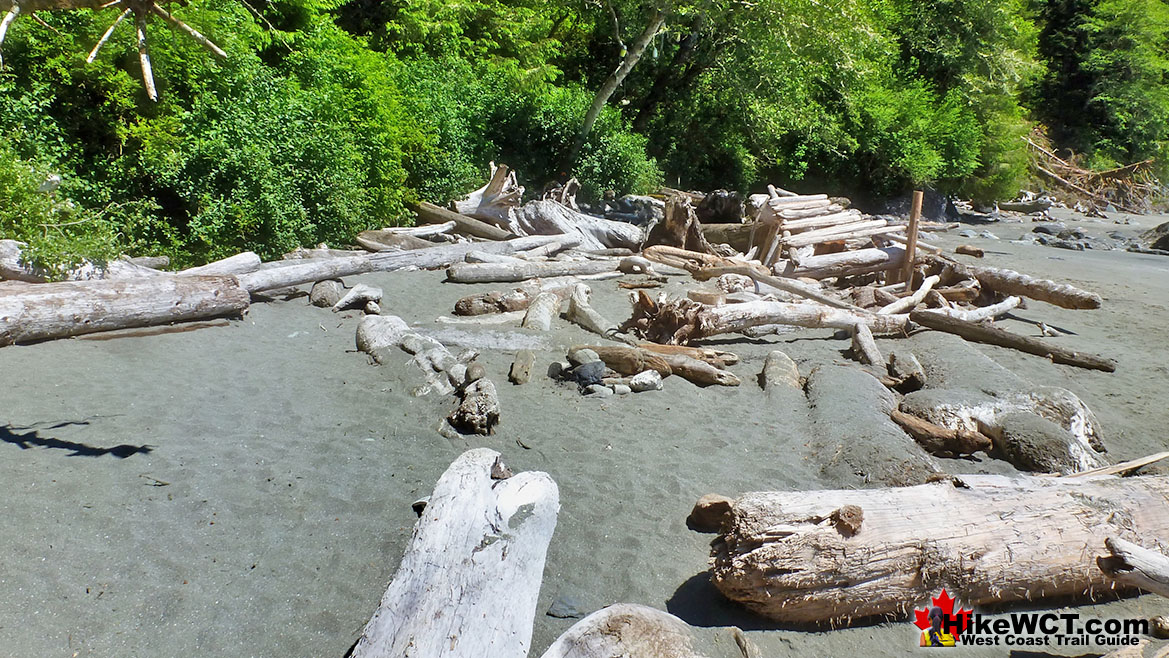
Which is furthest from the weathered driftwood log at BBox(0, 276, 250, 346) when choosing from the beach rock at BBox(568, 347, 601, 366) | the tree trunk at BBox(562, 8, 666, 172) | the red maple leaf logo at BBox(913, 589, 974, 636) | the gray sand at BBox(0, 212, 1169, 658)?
the tree trunk at BBox(562, 8, 666, 172)

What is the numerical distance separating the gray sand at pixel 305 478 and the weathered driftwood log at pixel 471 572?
0.15 meters

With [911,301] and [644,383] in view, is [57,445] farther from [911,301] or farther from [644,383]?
[911,301]

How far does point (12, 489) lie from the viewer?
366 centimetres

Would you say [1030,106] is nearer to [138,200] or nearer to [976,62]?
[976,62]

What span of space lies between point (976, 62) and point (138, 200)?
24520mm

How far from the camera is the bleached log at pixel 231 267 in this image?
809cm

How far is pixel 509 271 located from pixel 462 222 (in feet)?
10.1

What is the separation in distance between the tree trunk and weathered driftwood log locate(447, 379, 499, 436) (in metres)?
12.6

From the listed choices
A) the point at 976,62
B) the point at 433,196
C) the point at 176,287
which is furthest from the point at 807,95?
the point at 176,287

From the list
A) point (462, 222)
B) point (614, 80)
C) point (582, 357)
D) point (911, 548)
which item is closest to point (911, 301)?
point (582, 357)

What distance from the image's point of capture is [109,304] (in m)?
6.36

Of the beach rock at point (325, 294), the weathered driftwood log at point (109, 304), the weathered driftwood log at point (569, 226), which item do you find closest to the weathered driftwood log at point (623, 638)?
the weathered driftwood log at point (109, 304)

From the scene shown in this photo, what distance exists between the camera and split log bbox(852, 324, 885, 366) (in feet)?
23.7

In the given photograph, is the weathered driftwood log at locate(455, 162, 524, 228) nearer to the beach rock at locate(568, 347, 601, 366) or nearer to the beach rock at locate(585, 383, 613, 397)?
the beach rock at locate(568, 347, 601, 366)
